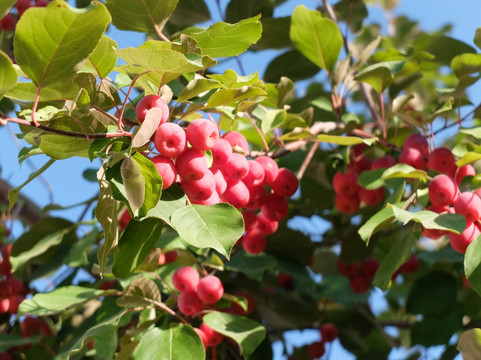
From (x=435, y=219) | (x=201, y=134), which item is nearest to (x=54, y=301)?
(x=201, y=134)

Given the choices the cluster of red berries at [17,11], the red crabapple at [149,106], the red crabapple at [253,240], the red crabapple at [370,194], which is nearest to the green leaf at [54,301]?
the red crabapple at [253,240]

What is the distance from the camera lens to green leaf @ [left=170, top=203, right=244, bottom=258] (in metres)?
0.98

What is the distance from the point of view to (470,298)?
7.51 feet

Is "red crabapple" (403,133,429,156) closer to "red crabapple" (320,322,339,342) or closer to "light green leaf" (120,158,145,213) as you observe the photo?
"light green leaf" (120,158,145,213)

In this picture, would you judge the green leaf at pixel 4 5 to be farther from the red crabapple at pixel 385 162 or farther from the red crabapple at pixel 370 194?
the red crabapple at pixel 370 194

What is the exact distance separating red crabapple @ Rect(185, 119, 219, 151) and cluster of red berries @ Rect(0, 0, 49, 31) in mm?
1226

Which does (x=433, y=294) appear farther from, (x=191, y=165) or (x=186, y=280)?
(x=191, y=165)

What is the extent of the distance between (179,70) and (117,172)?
196 mm

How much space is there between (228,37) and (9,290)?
1.25 metres

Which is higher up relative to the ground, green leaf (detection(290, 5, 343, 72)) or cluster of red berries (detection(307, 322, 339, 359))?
green leaf (detection(290, 5, 343, 72))

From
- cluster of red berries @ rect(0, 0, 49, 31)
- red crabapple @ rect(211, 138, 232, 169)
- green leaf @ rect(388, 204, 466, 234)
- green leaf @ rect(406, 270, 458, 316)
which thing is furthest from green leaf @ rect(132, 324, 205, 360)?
A: cluster of red berries @ rect(0, 0, 49, 31)

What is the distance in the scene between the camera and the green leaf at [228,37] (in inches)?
44.3

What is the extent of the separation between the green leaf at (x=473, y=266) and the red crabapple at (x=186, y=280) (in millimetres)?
638

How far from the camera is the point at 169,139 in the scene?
101 centimetres
